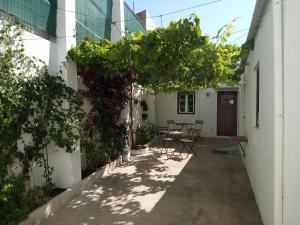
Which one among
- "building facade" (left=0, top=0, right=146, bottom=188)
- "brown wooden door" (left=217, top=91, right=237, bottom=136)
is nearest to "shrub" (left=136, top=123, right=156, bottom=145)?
"brown wooden door" (left=217, top=91, right=237, bottom=136)

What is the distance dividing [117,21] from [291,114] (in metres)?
6.54

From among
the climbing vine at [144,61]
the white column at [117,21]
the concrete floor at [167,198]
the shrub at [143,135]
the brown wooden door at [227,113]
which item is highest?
the white column at [117,21]

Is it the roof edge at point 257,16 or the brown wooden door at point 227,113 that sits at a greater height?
the roof edge at point 257,16

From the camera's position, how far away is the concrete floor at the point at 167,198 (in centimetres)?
451

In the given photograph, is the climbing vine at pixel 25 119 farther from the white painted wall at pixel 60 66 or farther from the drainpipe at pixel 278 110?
the drainpipe at pixel 278 110

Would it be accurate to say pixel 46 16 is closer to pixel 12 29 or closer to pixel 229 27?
pixel 12 29

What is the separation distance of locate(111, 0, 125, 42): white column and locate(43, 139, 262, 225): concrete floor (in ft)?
12.7

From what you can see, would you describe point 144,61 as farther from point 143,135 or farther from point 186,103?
point 186,103

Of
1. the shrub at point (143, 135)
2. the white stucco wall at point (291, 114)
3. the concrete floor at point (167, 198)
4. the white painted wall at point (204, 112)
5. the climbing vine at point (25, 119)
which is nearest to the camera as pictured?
the white stucco wall at point (291, 114)

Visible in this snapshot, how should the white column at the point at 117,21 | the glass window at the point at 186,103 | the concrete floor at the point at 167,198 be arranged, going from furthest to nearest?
the glass window at the point at 186,103 < the white column at the point at 117,21 < the concrete floor at the point at 167,198

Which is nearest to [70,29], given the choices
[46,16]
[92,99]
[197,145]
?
[46,16]

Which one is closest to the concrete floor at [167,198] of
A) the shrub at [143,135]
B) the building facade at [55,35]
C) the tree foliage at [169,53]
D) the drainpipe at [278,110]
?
the building facade at [55,35]

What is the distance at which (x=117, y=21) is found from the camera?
28.1 feet

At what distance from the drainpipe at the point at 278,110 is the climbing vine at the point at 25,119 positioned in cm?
324
